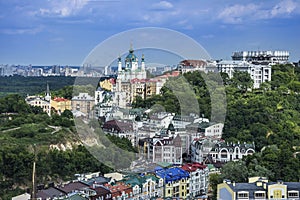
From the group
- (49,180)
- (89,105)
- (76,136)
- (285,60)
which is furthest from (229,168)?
(285,60)

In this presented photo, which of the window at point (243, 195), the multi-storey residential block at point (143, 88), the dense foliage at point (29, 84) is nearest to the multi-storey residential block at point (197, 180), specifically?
the window at point (243, 195)

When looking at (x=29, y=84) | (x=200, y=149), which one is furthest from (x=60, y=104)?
(x=29, y=84)

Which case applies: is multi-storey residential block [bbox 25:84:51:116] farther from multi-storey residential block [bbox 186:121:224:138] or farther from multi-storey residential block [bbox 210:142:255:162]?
multi-storey residential block [bbox 210:142:255:162]

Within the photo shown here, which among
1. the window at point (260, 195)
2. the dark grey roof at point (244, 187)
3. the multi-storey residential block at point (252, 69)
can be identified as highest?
the multi-storey residential block at point (252, 69)

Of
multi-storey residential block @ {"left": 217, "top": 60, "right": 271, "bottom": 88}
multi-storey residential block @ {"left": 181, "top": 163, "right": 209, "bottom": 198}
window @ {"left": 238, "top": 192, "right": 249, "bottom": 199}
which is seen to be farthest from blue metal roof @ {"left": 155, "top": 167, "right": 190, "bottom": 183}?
multi-storey residential block @ {"left": 217, "top": 60, "right": 271, "bottom": 88}

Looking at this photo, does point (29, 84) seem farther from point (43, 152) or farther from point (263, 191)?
point (263, 191)

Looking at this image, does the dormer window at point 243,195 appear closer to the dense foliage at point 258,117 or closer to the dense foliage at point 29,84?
the dense foliage at point 258,117
